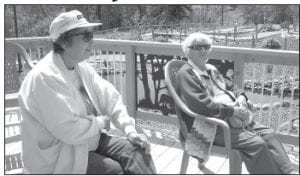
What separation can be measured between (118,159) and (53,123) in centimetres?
46

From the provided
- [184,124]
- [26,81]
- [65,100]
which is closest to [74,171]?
[65,100]

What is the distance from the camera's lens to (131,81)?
152 inches

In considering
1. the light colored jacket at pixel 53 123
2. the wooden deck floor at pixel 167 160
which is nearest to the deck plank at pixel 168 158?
the wooden deck floor at pixel 167 160

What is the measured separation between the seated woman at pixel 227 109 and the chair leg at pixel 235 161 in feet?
0.20

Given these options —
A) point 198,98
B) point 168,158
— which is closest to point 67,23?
point 198,98

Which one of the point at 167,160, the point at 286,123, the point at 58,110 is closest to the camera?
the point at 58,110

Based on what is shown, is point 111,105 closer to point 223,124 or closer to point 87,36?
point 87,36

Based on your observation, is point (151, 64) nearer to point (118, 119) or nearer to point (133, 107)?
point (133, 107)

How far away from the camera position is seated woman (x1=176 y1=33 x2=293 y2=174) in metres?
2.16

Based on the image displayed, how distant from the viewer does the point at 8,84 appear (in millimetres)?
2787

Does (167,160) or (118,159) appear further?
(167,160)

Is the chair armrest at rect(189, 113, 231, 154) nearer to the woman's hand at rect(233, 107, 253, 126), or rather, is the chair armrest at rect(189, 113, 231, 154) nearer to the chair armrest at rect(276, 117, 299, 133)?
the woman's hand at rect(233, 107, 253, 126)

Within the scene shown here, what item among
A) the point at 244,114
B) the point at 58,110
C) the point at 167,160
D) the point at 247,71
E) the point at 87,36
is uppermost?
the point at 87,36

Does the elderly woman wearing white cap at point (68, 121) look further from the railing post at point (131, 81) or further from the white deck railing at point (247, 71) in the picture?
the railing post at point (131, 81)
